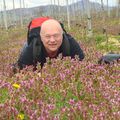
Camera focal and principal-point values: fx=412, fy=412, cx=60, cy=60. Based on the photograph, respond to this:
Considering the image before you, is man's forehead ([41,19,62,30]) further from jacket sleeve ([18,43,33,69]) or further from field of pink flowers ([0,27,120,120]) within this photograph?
field of pink flowers ([0,27,120,120])

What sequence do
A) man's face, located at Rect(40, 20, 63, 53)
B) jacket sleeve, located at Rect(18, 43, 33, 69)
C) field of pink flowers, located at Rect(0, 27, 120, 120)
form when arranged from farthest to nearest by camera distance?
jacket sleeve, located at Rect(18, 43, 33, 69) < man's face, located at Rect(40, 20, 63, 53) < field of pink flowers, located at Rect(0, 27, 120, 120)

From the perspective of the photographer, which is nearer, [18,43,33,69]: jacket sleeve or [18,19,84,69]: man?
[18,19,84,69]: man

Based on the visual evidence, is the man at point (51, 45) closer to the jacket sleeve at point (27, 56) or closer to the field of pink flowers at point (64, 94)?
the jacket sleeve at point (27, 56)

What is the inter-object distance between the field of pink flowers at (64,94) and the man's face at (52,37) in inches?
11.9

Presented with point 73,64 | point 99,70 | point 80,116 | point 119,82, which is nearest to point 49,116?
point 80,116

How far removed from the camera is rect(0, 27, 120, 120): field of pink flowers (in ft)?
11.8

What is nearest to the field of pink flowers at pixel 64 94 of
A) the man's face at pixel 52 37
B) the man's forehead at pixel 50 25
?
the man's face at pixel 52 37

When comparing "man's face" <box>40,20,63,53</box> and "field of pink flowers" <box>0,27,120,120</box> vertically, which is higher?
"man's face" <box>40,20,63,53</box>

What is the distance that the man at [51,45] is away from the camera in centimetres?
635

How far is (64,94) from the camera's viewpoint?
4469mm

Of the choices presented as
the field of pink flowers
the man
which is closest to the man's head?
the man

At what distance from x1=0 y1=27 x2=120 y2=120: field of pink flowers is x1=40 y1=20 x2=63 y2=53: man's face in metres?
0.30

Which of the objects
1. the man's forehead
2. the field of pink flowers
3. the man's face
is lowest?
the field of pink flowers

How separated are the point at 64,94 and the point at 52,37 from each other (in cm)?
199
